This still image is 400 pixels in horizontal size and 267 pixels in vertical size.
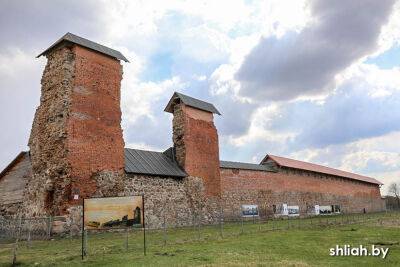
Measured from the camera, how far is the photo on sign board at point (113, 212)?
13.2 metres

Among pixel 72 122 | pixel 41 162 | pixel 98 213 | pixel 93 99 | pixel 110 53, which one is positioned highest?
pixel 110 53

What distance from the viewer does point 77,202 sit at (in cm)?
2044

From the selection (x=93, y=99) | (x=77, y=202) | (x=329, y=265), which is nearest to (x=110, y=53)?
(x=93, y=99)

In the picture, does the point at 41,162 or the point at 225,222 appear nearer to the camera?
the point at 41,162

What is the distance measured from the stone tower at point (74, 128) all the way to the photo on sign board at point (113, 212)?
24.4 ft

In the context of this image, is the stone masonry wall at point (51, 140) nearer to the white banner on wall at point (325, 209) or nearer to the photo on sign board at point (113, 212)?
the photo on sign board at point (113, 212)

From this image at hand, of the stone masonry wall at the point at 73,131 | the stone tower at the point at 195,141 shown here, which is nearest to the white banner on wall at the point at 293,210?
the stone tower at the point at 195,141

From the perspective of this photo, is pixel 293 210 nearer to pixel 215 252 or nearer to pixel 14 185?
pixel 14 185

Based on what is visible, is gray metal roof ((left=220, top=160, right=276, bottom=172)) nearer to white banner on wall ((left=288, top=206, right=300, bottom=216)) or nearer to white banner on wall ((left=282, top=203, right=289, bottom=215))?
white banner on wall ((left=282, top=203, right=289, bottom=215))

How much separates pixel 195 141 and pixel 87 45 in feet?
34.9

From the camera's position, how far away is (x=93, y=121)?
74.0ft

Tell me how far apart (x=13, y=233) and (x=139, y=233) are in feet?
21.0

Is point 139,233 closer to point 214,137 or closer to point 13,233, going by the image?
point 13,233

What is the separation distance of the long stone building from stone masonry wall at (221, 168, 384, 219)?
0.16m
